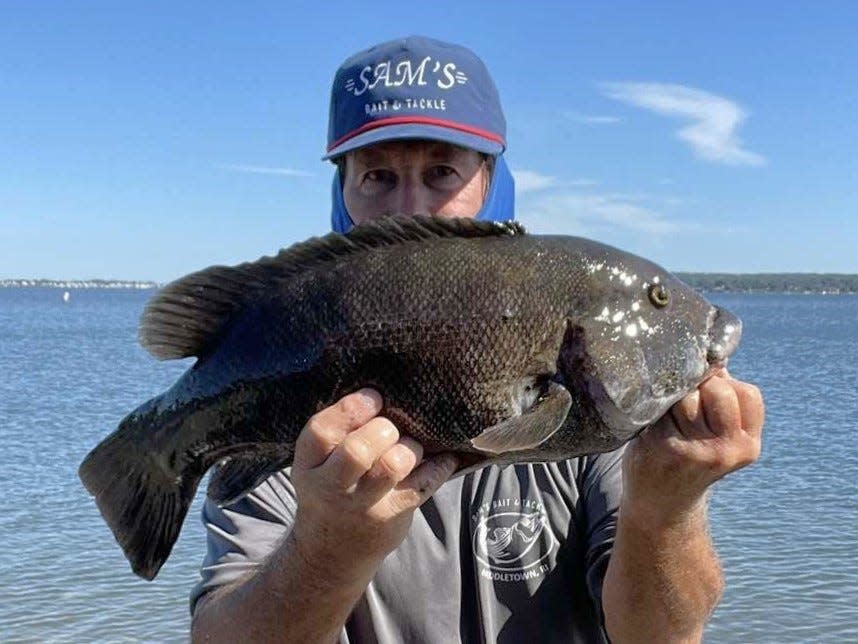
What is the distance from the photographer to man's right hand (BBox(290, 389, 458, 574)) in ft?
9.72

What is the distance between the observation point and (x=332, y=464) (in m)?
3.02

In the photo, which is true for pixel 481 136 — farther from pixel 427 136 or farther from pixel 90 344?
pixel 90 344

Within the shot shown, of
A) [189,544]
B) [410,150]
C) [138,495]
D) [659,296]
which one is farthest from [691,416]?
[189,544]

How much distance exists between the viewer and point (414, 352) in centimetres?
302

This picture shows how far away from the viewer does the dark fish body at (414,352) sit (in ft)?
9.86

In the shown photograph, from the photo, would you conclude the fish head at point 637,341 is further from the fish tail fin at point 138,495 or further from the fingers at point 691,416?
the fish tail fin at point 138,495

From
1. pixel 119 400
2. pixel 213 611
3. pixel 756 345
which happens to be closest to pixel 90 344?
pixel 119 400

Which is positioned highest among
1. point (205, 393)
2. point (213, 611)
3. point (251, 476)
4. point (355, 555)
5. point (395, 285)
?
point (395, 285)

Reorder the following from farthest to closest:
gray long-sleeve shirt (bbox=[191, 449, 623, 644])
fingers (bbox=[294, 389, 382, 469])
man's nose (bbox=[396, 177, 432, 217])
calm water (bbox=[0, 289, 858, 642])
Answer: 1. calm water (bbox=[0, 289, 858, 642])
2. man's nose (bbox=[396, 177, 432, 217])
3. gray long-sleeve shirt (bbox=[191, 449, 623, 644])
4. fingers (bbox=[294, 389, 382, 469])

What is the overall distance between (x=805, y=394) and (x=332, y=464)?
34.6m

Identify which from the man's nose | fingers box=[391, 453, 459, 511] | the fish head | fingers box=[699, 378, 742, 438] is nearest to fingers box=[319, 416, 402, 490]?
fingers box=[391, 453, 459, 511]

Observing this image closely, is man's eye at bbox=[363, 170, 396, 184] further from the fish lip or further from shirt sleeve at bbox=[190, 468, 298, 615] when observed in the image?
the fish lip

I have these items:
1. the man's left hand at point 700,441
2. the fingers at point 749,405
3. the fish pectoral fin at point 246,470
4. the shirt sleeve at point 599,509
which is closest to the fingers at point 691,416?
the man's left hand at point 700,441

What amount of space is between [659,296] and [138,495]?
1775 millimetres
